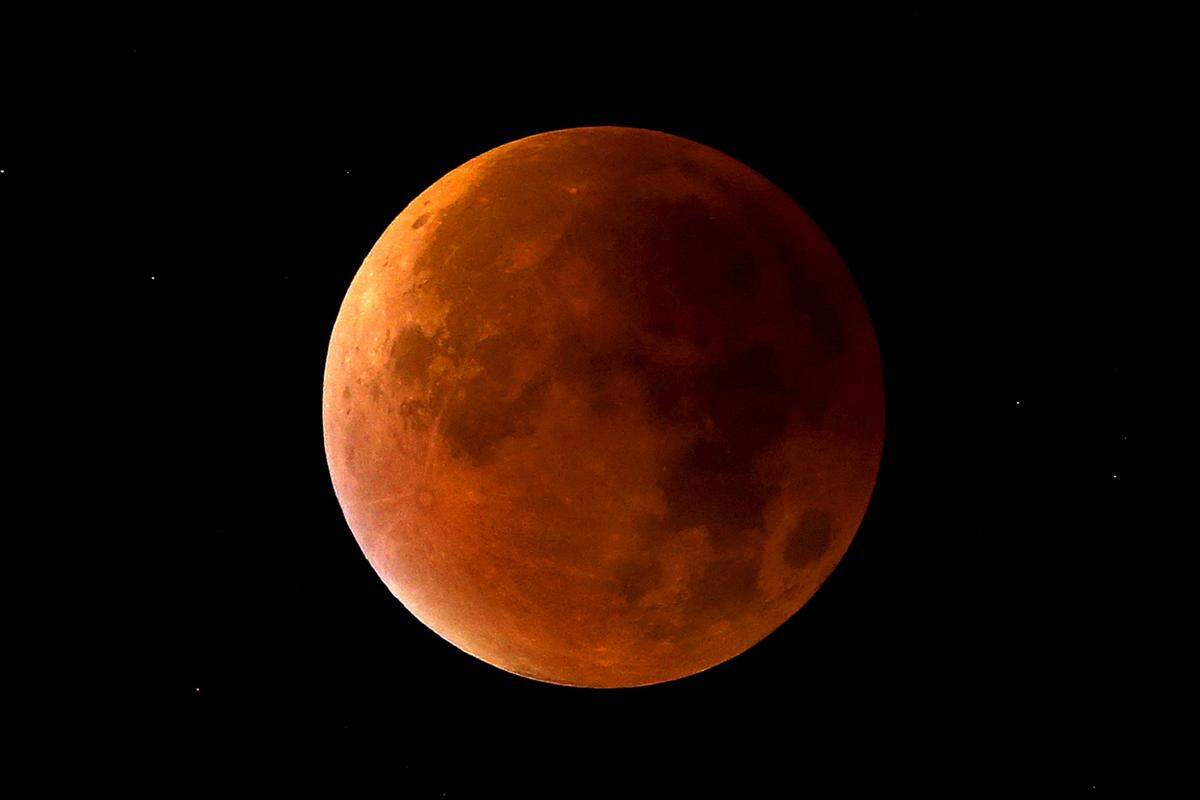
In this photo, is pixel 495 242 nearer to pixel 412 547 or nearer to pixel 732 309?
pixel 732 309

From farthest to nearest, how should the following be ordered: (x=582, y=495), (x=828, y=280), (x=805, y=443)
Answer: (x=828, y=280) < (x=805, y=443) < (x=582, y=495)

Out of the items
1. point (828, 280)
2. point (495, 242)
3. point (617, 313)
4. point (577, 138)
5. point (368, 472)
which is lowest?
point (368, 472)

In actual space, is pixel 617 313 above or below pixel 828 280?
below

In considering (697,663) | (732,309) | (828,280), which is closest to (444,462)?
(732,309)

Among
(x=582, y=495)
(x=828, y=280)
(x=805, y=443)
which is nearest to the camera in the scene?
(x=582, y=495)

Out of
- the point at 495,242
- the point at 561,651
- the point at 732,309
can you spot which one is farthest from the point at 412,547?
the point at 732,309

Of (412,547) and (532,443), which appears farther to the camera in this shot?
(412,547)
